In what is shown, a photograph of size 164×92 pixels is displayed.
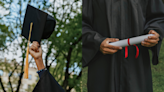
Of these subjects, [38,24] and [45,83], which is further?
[38,24]

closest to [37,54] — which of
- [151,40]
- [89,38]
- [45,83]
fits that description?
[45,83]

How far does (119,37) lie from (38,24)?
32.3 inches

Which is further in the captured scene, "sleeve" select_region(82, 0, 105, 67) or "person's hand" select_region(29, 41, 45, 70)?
"person's hand" select_region(29, 41, 45, 70)

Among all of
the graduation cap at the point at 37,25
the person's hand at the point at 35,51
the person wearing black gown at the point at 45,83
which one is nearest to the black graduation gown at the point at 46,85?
the person wearing black gown at the point at 45,83

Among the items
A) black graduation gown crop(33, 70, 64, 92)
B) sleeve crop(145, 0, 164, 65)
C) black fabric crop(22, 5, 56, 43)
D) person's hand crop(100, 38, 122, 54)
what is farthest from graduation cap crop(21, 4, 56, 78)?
sleeve crop(145, 0, 164, 65)

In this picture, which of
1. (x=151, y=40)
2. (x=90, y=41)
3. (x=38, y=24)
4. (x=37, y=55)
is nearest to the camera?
(x=151, y=40)

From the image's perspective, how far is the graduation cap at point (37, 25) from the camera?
5.00 feet

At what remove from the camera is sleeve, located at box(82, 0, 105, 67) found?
1.19 meters

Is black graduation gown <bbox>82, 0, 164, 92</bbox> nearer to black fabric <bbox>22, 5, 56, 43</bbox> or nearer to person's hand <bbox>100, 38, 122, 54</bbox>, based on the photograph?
person's hand <bbox>100, 38, 122, 54</bbox>

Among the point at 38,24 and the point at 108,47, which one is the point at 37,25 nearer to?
the point at 38,24

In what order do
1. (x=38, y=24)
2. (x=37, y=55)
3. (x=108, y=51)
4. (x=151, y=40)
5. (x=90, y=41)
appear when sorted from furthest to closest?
(x=38, y=24) < (x=37, y=55) < (x=90, y=41) < (x=108, y=51) < (x=151, y=40)

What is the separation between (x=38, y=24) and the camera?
1.54 metres

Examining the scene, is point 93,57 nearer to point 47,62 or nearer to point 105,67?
point 105,67

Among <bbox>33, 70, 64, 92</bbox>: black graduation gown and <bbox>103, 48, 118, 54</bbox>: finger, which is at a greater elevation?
<bbox>103, 48, 118, 54</bbox>: finger
